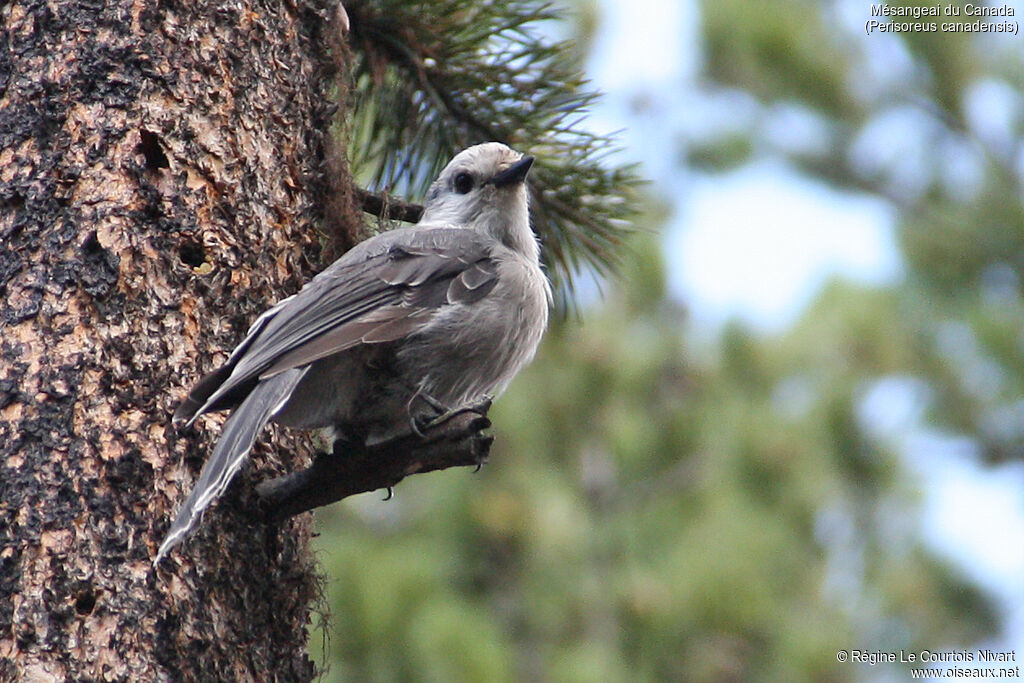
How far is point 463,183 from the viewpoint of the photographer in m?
3.57

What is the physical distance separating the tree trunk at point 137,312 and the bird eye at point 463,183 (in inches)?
31.3

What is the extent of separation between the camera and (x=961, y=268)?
8883 mm

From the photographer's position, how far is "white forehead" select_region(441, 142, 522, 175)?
345 cm

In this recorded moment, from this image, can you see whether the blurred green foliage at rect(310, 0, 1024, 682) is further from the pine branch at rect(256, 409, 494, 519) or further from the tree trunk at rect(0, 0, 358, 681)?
the pine branch at rect(256, 409, 494, 519)

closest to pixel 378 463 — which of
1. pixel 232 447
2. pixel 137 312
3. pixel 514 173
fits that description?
pixel 232 447

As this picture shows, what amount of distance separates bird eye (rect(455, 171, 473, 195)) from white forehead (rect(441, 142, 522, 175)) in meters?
0.04

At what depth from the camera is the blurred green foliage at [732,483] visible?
633 cm

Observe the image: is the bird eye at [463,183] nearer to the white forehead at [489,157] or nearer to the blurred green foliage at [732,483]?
the white forehead at [489,157]

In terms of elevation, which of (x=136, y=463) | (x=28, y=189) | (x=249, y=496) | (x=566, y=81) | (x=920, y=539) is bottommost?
(x=920, y=539)

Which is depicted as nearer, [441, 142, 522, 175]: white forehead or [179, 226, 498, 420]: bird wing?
[179, 226, 498, 420]: bird wing

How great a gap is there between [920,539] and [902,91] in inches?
145

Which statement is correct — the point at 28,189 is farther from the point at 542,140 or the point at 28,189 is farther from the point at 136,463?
the point at 542,140

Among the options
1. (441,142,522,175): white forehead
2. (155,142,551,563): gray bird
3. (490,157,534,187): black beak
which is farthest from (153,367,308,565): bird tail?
(441,142,522,175): white forehead

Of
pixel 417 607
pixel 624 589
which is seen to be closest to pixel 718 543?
pixel 624 589
